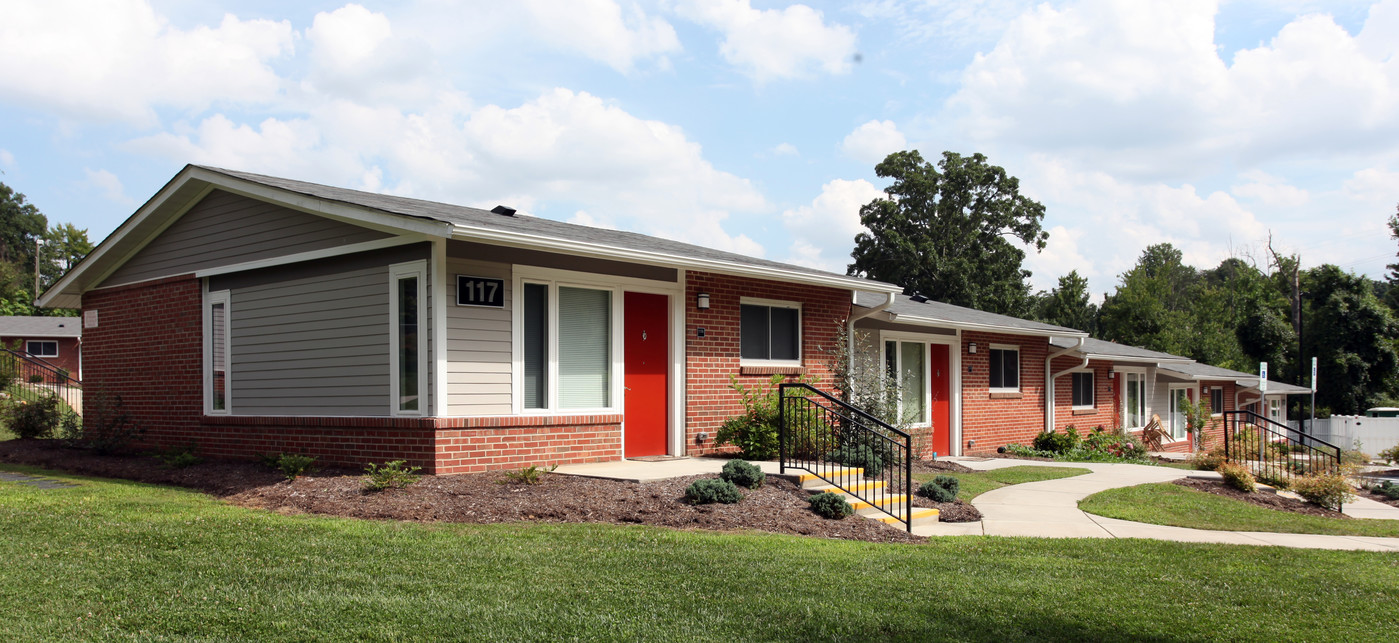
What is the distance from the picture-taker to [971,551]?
7117 millimetres

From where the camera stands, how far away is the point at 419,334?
31.1 ft

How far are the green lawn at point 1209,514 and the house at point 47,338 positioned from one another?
124ft

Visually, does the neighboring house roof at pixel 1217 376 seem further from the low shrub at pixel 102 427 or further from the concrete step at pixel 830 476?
the low shrub at pixel 102 427

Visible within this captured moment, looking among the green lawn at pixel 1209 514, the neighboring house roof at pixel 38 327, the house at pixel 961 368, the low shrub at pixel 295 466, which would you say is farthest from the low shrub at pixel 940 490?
the neighboring house roof at pixel 38 327

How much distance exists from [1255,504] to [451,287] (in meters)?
9.52

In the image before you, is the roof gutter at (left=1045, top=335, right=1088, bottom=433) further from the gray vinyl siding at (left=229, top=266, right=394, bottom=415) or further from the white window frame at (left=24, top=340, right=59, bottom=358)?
the white window frame at (left=24, top=340, right=59, bottom=358)

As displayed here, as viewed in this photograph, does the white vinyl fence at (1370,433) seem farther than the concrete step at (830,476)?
Yes

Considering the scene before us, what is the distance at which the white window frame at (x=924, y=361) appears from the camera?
15.5 m

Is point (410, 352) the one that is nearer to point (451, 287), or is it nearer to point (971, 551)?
point (451, 287)

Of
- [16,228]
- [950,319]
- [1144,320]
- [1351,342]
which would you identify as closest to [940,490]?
[950,319]

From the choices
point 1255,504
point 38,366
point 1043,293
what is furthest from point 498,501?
point 1043,293

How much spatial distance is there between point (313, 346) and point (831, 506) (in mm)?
6233

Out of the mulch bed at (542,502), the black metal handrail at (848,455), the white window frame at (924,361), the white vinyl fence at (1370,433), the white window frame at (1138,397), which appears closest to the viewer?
the mulch bed at (542,502)

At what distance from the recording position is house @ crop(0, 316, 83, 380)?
3588 centimetres
